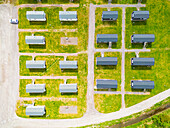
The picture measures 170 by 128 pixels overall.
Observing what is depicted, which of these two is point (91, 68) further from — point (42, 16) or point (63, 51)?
point (42, 16)

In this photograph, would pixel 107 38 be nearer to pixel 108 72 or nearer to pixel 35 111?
pixel 108 72

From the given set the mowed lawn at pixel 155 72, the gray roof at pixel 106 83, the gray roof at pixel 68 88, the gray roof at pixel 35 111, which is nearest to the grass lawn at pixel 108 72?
the gray roof at pixel 106 83

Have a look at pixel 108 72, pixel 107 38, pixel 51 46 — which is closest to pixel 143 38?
pixel 107 38

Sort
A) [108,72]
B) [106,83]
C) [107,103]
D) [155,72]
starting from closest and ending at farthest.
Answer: [106,83]
[155,72]
[108,72]
[107,103]

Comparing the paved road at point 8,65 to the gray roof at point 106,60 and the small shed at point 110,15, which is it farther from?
the small shed at point 110,15

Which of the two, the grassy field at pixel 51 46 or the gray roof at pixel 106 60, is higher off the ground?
the grassy field at pixel 51 46

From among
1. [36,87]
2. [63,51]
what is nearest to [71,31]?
[63,51]
